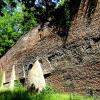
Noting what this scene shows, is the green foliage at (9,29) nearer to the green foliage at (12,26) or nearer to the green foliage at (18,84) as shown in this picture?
the green foliage at (12,26)

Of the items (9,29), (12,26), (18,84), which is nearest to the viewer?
(18,84)

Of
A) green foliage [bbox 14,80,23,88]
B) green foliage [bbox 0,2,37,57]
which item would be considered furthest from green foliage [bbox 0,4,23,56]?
green foliage [bbox 14,80,23,88]

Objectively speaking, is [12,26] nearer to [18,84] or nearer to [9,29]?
[9,29]

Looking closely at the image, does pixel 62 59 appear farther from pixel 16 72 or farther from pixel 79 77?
pixel 16 72

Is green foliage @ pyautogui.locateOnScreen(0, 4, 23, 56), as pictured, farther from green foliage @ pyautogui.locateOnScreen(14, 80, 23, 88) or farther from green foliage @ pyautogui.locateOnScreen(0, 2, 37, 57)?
green foliage @ pyautogui.locateOnScreen(14, 80, 23, 88)

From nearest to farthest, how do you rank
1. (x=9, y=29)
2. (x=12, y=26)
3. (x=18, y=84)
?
(x=18, y=84) → (x=9, y=29) → (x=12, y=26)

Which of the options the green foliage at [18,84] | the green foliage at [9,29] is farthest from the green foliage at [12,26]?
the green foliage at [18,84]

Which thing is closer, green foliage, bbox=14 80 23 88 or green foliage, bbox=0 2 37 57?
green foliage, bbox=14 80 23 88

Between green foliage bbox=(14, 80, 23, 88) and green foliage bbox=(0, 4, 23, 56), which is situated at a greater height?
green foliage bbox=(0, 4, 23, 56)

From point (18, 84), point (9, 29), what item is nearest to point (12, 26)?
point (9, 29)

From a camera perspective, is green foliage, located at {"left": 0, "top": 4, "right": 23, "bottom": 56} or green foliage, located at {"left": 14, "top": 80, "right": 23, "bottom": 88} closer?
green foliage, located at {"left": 14, "top": 80, "right": 23, "bottom": 88}

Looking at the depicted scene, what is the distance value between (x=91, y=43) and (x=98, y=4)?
1.60 meters

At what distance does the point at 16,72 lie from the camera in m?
18.5

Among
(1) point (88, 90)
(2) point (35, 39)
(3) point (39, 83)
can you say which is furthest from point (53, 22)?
(1) point (88, 90)
